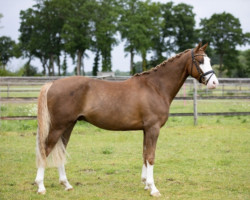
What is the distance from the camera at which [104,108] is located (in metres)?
5.11

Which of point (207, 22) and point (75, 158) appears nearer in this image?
point (75, 158)

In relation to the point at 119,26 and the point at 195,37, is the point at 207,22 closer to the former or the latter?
the point at 195,37

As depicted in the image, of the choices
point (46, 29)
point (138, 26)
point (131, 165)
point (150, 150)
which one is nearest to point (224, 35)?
point (138, 26)

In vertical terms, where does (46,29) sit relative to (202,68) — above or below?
above

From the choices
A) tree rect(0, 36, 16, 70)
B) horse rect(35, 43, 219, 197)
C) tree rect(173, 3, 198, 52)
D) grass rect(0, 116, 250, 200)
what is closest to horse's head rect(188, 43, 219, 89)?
horse rect(35, 43, 219, 197)

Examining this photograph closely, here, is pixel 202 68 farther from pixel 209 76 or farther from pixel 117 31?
pixel 117 31

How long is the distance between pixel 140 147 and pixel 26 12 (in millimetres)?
56083

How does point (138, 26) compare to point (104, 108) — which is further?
point (138, 26)

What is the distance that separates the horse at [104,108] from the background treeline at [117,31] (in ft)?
141

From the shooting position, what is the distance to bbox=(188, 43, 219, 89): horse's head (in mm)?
5124

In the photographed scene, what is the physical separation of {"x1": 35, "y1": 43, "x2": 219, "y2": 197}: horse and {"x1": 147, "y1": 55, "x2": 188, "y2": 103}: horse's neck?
0.03 m

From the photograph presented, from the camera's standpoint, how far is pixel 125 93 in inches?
205

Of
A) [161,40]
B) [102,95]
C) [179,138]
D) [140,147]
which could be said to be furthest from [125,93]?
[161,40]

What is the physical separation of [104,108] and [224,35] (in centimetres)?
5883
